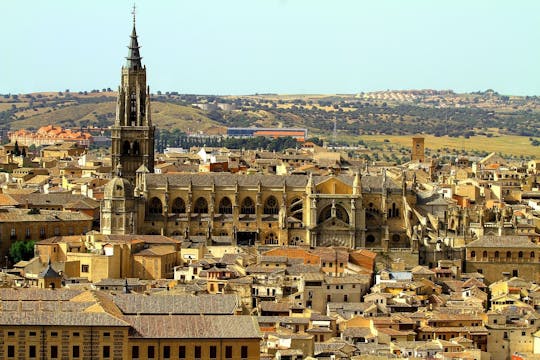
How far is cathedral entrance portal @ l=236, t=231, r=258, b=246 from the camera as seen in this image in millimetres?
116312

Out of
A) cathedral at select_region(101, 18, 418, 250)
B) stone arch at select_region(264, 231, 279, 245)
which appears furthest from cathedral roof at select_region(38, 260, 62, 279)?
stone arch at select_region(264, 231, 279, 245)

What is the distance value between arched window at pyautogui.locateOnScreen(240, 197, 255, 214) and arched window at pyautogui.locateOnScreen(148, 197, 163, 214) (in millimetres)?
5353

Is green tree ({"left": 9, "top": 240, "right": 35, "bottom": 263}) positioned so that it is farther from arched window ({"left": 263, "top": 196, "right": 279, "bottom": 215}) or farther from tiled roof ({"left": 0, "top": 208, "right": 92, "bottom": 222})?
arched window ({"left": 263, "top": 196, "right": 279, "bottom": 215})

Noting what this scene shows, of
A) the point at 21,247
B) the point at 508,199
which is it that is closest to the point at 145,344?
the point at 21,247

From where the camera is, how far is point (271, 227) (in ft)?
384

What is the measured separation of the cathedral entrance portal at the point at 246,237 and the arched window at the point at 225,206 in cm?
249

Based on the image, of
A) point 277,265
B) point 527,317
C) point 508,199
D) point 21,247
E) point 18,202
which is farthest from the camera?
point 508,199

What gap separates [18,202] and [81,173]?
3943 cm

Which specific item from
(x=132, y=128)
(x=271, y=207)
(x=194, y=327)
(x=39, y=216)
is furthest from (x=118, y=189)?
(x=194, y=327)

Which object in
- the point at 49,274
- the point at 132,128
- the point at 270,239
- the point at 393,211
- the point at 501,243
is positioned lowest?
the point at 270,239

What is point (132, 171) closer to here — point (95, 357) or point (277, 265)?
point (277, 265)

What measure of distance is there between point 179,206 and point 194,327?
47523mm

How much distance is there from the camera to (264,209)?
389 feet

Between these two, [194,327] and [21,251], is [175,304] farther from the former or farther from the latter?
[21,251]
